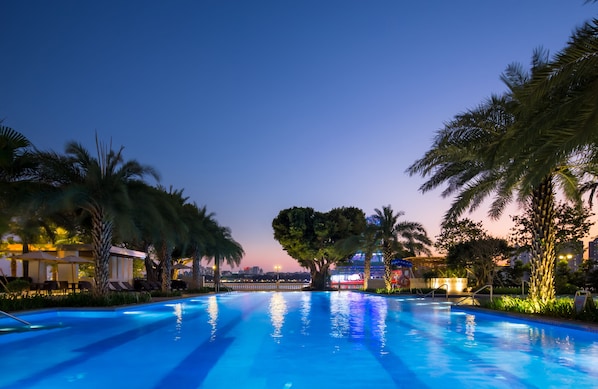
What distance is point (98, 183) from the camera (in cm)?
1755

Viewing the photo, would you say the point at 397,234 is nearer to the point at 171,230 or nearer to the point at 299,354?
the point at 171,230

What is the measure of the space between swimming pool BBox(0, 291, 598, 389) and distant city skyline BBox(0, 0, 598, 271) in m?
6.14

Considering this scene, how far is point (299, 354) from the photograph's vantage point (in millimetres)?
8828

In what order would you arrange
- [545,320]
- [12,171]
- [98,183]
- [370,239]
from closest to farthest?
1. [545,320]
2. [12,171]
3. [98,183]
4. [370,239]

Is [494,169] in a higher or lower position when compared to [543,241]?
higher

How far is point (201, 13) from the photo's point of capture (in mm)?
20609

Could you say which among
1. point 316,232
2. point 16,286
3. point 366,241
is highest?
point 316,232

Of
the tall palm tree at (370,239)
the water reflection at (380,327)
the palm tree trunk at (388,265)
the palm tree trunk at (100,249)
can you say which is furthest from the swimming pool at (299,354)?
the tall palm tree at (370,239)

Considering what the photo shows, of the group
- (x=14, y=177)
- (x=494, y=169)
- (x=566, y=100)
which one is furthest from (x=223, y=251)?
(x=566, y=100)

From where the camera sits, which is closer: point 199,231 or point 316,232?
point 199,231

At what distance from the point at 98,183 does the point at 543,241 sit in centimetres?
1454

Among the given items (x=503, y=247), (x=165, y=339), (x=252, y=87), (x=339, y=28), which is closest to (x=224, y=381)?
(x=165, y=339)

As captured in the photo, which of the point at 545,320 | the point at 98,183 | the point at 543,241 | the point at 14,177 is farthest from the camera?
the point at 98,183

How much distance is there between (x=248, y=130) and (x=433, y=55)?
1507 cm
